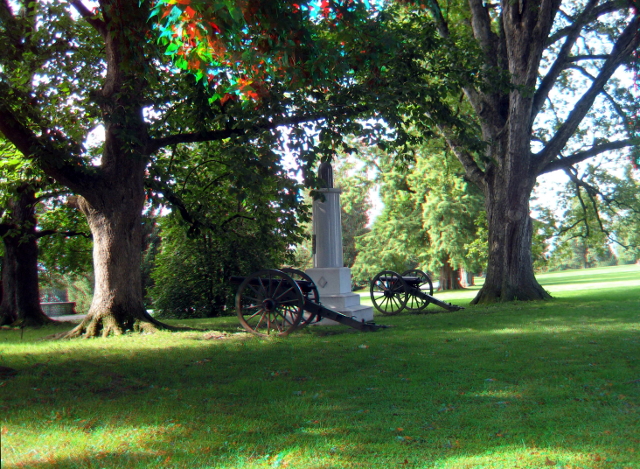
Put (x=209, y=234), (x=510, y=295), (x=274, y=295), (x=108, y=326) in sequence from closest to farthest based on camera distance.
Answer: (x=274, y=295), (x=108, y=326), (x=510, y=295), (x=209, y=234)

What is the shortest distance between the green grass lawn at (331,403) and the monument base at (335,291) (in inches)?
123

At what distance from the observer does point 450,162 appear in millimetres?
23938

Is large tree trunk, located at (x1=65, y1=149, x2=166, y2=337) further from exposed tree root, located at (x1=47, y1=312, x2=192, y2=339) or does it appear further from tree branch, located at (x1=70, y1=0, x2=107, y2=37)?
tree branch, located at (x1=70, y1=0, x2=107, y2=37)

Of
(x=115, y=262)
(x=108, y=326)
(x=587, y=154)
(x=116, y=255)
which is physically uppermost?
(x=587, y=154)

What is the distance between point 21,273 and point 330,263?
10.1 m

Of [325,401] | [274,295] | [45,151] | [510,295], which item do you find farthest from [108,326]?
Answer: [510,295]

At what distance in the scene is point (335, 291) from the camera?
13203 mm

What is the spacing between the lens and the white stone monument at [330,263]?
43.2 ft

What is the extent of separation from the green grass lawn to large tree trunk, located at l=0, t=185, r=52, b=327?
317 inches

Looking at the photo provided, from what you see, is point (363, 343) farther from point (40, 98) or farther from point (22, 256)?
point (22, 256)

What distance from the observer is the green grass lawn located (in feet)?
12.6

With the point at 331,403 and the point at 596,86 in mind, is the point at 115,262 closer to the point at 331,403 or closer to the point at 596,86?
the point at 331,403

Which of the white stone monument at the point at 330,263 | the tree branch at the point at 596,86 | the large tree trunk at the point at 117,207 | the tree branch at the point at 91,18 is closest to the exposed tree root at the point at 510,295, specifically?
the tree branch at the point at 596,86

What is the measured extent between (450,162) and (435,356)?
675 inches
